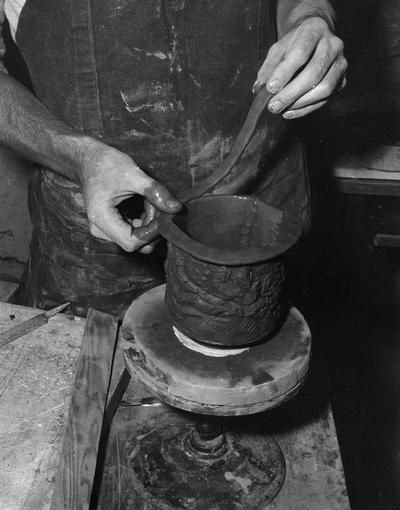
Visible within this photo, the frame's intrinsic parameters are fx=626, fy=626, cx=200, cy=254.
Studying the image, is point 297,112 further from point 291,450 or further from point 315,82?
point 291,450

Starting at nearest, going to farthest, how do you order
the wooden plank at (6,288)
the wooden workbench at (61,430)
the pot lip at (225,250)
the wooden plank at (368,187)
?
the pot lip at (225,250) < the wooden workbench at (61,430) < the wooden plank at (368,187) < the wooden plank at (6,288)

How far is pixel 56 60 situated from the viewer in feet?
6.36

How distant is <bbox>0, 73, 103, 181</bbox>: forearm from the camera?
1.78m

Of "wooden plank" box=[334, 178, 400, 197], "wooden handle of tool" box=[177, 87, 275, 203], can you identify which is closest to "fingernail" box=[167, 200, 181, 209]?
"wooden handle of tool" box=[177, 87, 275, 203]

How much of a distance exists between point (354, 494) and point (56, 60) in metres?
2.50

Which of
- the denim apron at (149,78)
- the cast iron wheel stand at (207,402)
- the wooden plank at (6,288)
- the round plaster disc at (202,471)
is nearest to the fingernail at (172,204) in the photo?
the cast iron wheel stand at (207,402)

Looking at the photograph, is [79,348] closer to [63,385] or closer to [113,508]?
[63,385]

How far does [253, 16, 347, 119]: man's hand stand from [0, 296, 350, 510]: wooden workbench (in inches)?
37.4

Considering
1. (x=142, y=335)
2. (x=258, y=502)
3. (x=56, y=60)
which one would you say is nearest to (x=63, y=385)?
(x=142, y=335)

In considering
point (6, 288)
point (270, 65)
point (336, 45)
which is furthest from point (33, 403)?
point (6, 288)

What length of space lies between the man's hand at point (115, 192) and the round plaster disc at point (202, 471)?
0.63 m

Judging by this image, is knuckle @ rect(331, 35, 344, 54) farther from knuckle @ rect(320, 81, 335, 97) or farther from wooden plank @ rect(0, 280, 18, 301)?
wooden plank @ rect(0, 280, 18, 301)

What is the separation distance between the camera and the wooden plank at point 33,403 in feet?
5.13

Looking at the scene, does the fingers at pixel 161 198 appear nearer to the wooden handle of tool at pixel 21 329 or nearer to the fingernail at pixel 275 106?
the fingernail at pixel 275 106
